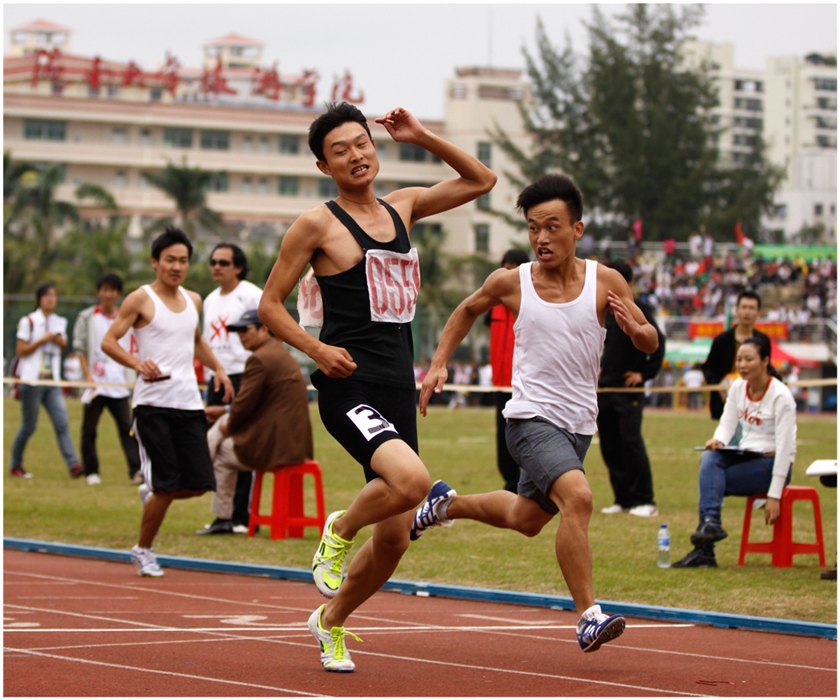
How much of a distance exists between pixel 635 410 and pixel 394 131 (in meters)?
7.04

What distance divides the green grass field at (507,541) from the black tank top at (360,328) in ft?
9.42

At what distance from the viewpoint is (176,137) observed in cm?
9031

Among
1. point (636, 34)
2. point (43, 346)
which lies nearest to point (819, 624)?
point (43, 346)

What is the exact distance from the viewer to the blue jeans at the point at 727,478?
9.45m

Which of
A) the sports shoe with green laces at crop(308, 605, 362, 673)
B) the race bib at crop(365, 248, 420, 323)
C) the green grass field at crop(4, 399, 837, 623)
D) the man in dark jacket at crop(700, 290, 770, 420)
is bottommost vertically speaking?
the green grass field at crop(4, 399, 837, 623)

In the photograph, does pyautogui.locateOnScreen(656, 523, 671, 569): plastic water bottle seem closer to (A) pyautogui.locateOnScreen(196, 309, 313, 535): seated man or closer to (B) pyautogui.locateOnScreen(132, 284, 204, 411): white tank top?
(A) pyautogui.locateOnScreen(196, 309, 313, 535): seated man

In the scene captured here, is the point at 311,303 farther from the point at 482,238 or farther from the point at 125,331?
the point at 482,238

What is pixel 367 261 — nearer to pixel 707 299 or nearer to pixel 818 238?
pixel 707 299

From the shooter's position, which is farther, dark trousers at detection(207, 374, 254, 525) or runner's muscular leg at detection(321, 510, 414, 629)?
dark trousers at detection(207, 374, 254, 525)

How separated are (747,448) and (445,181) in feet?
13.3

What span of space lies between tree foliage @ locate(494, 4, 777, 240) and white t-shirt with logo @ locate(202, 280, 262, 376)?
183ft

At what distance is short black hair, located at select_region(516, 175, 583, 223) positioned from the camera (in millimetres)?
6367

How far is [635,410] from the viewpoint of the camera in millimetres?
12844

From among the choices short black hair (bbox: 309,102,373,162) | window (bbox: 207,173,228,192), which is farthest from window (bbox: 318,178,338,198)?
short black hair (bbox: 309,102,373,162)
